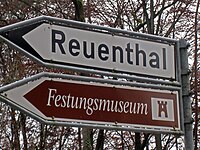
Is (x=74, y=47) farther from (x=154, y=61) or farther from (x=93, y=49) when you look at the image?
(x=154, y=61)

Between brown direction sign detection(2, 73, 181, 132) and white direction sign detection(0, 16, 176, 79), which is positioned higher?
white direction sign detection(0, 16, 176, 79)

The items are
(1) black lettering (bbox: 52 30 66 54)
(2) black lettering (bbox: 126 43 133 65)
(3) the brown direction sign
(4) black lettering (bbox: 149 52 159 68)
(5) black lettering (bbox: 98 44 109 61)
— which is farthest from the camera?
(4) black lettering (bbox: 149 52 159 68)

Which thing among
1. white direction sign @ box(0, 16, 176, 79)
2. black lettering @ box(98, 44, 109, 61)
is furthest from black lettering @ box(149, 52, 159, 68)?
black lettering @ box(98, 44, 109, 61)

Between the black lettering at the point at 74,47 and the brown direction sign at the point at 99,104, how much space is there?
0.70ft

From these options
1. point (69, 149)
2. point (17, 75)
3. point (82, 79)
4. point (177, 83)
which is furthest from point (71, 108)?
point (69, 149)

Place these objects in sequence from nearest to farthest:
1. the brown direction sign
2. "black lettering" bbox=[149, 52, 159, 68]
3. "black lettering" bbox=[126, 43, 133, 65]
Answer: the brown direction sign < "black lettering" bbox=[126, 43, 133, 65] < "black lettering" bbox=[149, 52, 159, 68]

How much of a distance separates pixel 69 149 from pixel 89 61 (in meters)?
21.1

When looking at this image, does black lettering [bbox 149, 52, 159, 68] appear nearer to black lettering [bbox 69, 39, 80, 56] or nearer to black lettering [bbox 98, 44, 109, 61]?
black lettering [bbox 98, 44, 109, 61]

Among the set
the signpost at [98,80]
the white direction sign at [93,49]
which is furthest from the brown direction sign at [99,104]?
the white direction sign at [93,49]

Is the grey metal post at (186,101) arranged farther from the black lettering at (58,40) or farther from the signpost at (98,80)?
the black lettering at (58,40)

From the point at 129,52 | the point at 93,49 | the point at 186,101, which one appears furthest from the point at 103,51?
the point at 186,101

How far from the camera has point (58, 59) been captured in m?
3.45

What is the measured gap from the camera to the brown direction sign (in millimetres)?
3318

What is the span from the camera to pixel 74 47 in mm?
3566
